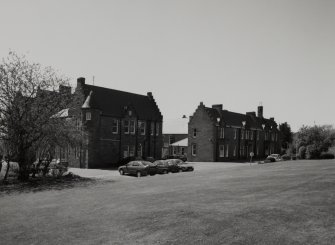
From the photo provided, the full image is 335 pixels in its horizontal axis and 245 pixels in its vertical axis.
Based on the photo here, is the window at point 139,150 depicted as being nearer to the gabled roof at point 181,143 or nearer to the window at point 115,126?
the window at point 115,126

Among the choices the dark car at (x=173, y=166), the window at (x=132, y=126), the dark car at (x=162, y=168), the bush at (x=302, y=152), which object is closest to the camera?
the dark car at (x=162, y=168)

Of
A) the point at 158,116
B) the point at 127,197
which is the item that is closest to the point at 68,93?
the point at 127,197

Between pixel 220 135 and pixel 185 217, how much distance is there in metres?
51.1

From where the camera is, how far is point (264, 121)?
268ft

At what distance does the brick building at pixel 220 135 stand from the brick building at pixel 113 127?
8.09m

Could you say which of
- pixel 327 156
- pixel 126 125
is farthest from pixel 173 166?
pixel 327 156

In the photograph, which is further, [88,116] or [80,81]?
[80,81]

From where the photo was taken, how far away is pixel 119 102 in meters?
53.1

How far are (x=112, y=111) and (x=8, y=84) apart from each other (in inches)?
866

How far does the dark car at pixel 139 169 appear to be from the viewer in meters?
35.5

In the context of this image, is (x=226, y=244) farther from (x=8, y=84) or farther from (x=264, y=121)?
(x=264, y=121)

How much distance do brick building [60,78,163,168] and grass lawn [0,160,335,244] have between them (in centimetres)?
2615

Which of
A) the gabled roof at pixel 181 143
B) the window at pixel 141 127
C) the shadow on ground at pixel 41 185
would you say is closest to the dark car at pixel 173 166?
the shadow on ground at pixel 41 185

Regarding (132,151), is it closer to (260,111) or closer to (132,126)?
(132,126)
